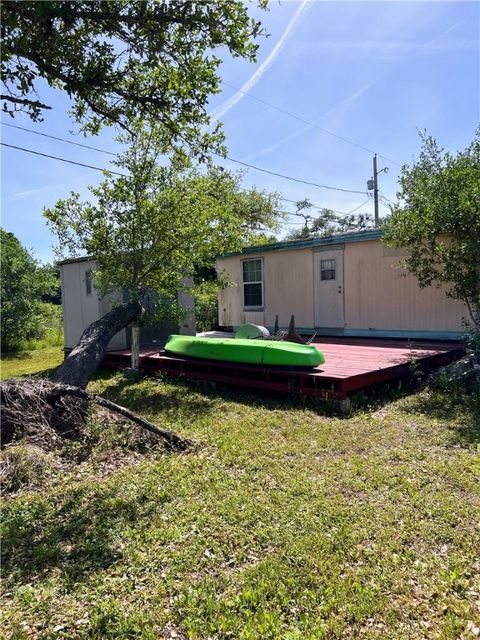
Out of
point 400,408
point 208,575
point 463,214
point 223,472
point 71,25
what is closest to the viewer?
point 208,575

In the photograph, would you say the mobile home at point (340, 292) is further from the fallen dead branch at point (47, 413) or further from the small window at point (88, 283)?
the fallen dead branch at point (47, 413)

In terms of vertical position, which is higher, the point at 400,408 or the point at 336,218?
the point at 336,218

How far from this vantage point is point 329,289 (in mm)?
9938

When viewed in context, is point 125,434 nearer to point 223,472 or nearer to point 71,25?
point 223,472

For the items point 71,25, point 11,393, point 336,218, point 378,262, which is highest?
point 336,218

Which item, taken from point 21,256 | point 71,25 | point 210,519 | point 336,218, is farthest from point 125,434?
point 336,218

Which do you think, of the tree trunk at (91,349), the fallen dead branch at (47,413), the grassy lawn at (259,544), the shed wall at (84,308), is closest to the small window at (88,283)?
the shed wall at (84,308)

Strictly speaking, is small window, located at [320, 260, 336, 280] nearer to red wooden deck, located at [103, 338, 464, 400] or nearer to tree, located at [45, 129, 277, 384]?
red wooden deck, located at [103, 338, 464, 400]

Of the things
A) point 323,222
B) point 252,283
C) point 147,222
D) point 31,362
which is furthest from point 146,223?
point 323,222

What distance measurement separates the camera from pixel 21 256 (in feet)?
49.5

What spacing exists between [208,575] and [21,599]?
0.93 m

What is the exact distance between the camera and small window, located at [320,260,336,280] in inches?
388

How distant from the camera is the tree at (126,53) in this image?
2.68m

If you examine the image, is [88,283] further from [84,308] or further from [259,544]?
[259,544]
